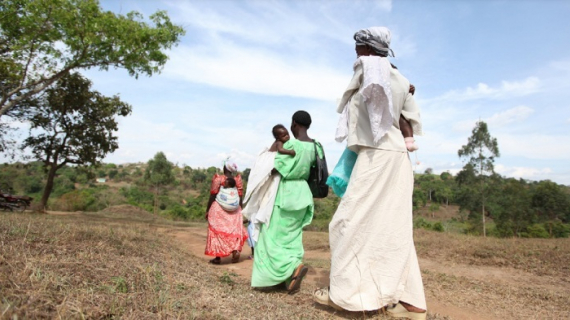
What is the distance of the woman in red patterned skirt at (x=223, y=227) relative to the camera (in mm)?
6523

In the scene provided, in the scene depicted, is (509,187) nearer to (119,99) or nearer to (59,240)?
(119,99)

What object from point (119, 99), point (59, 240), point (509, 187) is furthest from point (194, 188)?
point (59, 240)

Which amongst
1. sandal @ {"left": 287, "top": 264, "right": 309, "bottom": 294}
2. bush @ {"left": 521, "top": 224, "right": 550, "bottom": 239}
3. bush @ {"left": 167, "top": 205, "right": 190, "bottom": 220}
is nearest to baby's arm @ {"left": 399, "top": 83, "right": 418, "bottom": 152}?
sandal @ {"left": 287, "top": 264, "right": 309, "bottom": 294}

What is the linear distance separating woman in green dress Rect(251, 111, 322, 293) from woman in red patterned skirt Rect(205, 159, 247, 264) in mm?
2674

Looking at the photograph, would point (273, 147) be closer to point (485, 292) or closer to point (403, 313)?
point (403, 313)

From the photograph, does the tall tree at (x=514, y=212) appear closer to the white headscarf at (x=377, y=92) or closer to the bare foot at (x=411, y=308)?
the bare foot at (x=411, y=308)

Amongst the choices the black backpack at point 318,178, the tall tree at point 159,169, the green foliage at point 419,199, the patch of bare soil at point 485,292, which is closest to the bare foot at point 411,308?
the patch of bare soil at point 485,292

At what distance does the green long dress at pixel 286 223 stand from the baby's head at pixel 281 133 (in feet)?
0.25

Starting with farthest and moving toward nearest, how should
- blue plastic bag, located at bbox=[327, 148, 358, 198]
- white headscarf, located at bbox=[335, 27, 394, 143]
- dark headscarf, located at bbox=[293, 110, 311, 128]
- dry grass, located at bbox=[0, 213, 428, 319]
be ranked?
dark headscarf, located at bbox=[293, 110, 311, 128]
blue plastic bag, located at bbox=[327, 148, 358, 198]
white headscarf, located at bbox=[335, 27, 394, 143]
dry grass, located at bbox=[0, 213, 428, 319]

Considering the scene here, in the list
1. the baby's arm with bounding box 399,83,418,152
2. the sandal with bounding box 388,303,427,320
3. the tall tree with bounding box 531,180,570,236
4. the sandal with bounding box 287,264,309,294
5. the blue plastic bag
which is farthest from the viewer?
the tall tree with bounding box 531,180,570,236

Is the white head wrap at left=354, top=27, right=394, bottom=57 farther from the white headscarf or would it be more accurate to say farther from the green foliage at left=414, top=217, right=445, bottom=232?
the green foliage at left=414, top=217, right=445, bottom=232

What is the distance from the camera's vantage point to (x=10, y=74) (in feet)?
36.1

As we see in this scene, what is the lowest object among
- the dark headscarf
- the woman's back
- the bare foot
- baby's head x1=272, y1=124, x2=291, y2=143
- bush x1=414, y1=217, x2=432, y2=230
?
bush x1=414, y1=217, x2=432, y2=230

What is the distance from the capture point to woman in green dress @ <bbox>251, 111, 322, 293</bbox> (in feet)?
12.3
